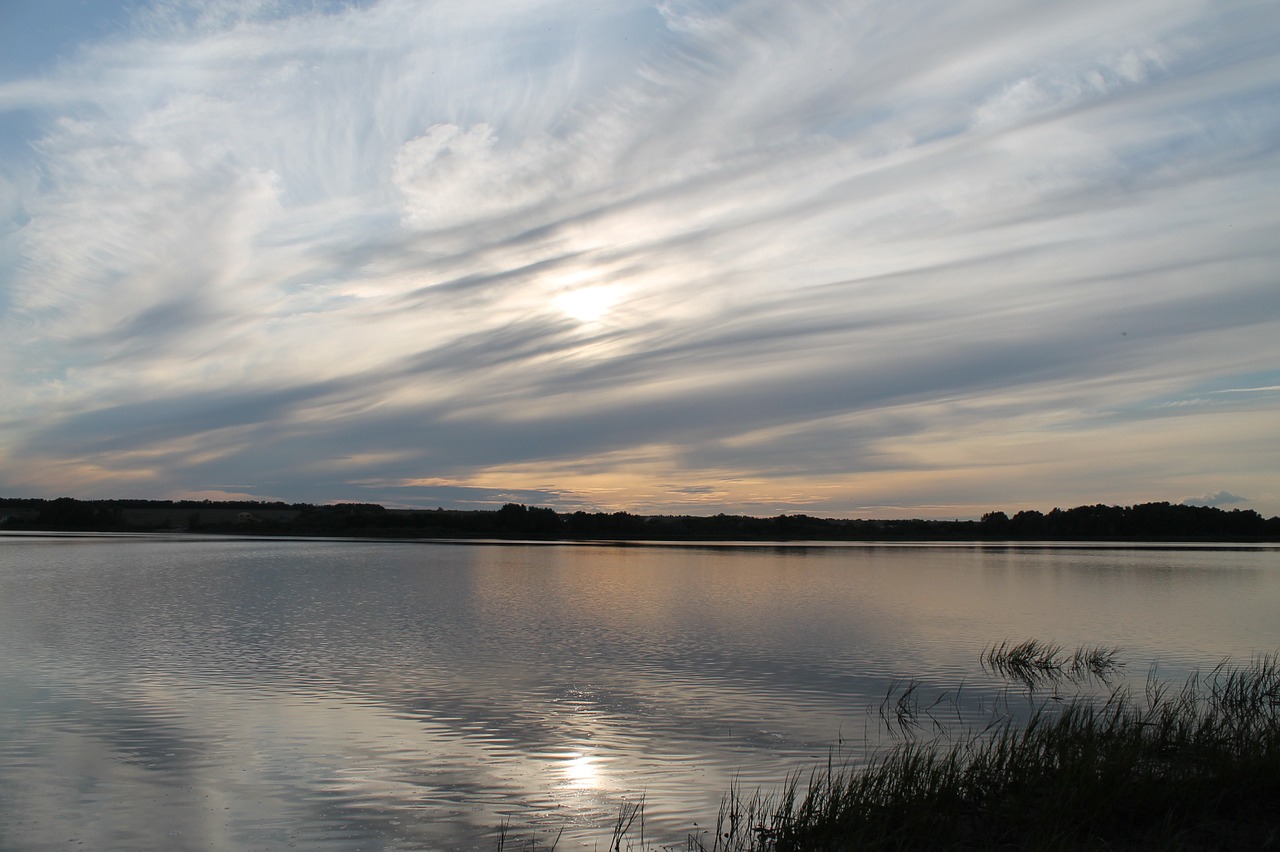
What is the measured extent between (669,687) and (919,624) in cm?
1096

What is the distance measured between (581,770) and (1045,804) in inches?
182

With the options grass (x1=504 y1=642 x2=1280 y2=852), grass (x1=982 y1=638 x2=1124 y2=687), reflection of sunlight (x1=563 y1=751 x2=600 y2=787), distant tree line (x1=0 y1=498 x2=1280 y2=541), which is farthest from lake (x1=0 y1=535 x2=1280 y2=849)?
distant tree line (x1=0 y1=498 x2=1280 y2=541)

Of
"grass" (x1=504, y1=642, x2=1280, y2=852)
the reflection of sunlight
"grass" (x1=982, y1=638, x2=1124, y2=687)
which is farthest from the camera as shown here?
"grass" (x1=982, y1=638, x2=1124, y2=687)

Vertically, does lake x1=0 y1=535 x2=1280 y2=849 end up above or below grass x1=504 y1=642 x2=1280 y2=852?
below

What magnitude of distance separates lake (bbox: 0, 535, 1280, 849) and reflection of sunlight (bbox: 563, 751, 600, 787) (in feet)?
0.11

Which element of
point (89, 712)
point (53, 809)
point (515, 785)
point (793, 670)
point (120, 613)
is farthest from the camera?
point (120, 613)

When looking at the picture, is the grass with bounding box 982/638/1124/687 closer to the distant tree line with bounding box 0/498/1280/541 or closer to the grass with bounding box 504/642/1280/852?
the grass with bounding box 504/642/1280/852

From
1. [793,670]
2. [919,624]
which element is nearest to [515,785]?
[793,670]

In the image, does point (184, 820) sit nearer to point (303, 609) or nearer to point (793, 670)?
point (793, 670)

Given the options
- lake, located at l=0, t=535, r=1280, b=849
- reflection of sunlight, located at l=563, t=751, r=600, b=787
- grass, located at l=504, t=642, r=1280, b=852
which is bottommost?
reflection of sunlight, located at l=563, t=751, r=600, b=787

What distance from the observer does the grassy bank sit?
7.00m

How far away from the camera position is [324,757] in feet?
32.7

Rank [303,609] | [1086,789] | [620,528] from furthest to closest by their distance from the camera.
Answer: [620,528] → [303,609] → [1086,789]

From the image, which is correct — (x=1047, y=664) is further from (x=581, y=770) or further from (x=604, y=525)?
(x=604, y=525)
